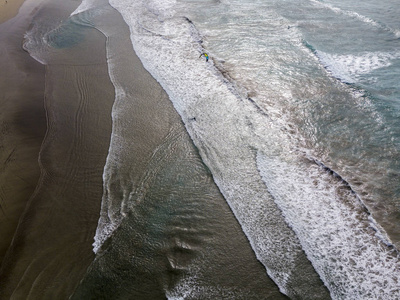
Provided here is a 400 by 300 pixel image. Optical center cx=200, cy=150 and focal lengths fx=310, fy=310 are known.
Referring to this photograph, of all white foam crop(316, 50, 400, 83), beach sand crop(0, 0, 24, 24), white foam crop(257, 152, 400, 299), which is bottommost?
white foam crop(257, 152, 400, 299)

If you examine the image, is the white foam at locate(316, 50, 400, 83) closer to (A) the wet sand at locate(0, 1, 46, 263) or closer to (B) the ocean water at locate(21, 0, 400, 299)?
(B) the ocean water at locate(21, 0, 400, 299)

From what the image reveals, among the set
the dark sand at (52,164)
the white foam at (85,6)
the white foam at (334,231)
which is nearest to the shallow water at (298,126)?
the white foam at (334,231)

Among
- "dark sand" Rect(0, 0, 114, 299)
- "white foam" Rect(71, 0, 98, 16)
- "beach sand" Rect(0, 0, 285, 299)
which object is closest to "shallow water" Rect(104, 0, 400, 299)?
"beach sand" Rect(0, 0, 285, 299)

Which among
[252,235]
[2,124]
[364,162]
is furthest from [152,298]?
[2,124]

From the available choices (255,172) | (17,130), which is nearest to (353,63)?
(255,172)

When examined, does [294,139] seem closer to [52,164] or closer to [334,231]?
[334,231]
